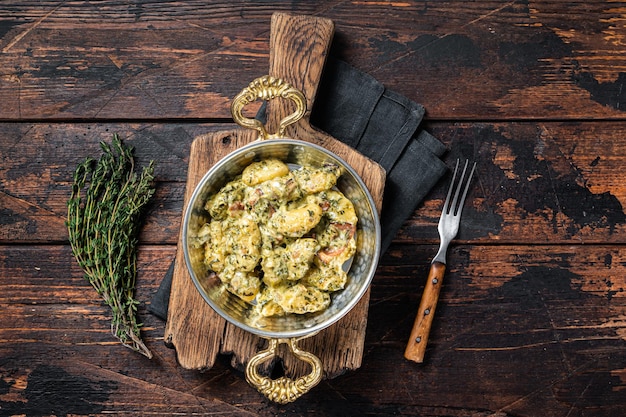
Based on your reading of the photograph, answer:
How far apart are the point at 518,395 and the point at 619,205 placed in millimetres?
719

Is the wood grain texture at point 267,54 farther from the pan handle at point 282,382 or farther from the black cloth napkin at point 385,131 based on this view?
the pan handle at point 282,382

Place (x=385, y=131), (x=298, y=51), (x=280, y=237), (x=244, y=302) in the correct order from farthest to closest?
1. (x=385, y=131)
2. (x=298, y=51)
3. (x=244, y=302)
4. (x=280, y=237)

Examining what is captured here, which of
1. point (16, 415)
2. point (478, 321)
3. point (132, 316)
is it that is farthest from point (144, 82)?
point (478, 321)

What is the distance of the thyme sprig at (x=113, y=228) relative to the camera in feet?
6.30

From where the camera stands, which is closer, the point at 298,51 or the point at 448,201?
the point at 298,51

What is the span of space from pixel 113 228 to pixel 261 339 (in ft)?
1.93

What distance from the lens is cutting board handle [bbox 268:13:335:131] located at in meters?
1.86

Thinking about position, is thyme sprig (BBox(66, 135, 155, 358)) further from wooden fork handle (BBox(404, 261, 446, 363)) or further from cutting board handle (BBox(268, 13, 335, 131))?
wooden fork handle (BBox(404, 261, 446, 363))

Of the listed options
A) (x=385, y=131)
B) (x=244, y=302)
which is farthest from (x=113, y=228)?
(x=385, y=131)

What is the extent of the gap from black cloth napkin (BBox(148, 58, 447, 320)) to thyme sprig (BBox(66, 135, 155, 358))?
119 mm

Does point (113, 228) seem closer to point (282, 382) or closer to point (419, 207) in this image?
point (282, 382)

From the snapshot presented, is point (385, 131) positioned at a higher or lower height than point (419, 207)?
higher

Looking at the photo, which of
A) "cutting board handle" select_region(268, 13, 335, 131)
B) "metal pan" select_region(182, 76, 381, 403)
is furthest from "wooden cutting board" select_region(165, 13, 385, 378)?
"metal pan" select_region(182, 76, 381, 403)

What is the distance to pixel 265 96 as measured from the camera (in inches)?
64.9
